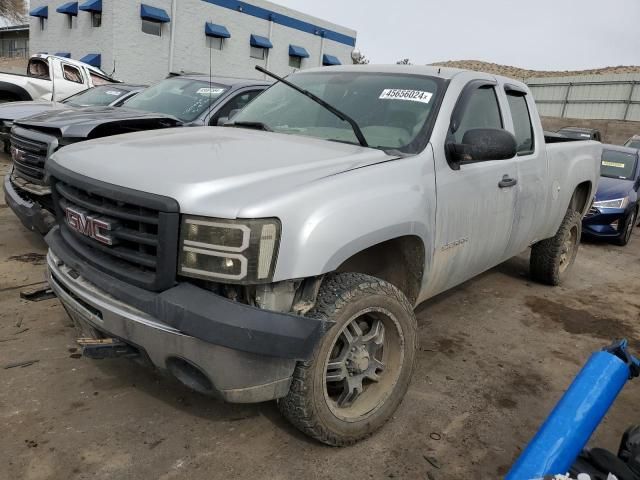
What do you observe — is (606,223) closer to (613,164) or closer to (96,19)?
(613,164)

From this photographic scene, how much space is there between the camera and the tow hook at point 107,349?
7.40 ft

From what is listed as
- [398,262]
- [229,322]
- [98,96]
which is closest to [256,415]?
[229,322]

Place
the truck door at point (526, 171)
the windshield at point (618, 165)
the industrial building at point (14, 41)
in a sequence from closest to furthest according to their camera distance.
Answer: the truck door at point (526, 171) < the windshield at point (618, 165) < the industrial building at point (14, 41)

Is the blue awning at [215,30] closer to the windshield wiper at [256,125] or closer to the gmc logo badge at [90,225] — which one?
the windshield wiper at [256,125]

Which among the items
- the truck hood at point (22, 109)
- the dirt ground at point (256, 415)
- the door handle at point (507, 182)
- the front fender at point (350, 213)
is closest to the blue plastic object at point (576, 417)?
the dirt ground at point (256, 415)

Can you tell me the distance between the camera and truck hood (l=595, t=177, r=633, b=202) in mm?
8047

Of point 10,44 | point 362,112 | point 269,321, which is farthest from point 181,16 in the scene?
point 269,321

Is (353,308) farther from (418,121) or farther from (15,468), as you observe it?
(15,468)

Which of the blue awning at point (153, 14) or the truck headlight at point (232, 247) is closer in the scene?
the truck headlight at point (232, 247)

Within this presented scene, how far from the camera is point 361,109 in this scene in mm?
3318

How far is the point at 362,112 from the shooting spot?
3297 millimetres

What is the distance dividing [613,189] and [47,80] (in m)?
10.7

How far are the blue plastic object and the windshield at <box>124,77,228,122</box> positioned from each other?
16.2ft

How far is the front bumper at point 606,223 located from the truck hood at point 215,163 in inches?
252
